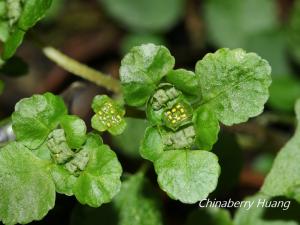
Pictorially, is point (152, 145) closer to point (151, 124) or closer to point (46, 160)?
point (151, 124)

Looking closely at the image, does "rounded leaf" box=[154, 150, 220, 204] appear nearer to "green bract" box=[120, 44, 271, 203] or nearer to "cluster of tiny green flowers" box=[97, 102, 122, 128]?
"green bract" box=[120, 44, 271, 203]

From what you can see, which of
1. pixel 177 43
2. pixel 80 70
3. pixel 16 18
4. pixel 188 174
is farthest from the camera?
pixel 177 43

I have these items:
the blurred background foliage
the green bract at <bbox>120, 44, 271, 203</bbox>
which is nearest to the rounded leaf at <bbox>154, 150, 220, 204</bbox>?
the green bract at <bbox>120, 44, 271, 203</bbox>

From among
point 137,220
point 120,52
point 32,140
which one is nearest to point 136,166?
point 120,52

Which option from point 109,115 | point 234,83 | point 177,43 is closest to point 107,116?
point 109,115

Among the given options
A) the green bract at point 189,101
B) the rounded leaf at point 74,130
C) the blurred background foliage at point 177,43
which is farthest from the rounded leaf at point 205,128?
the blurred background foliage at point 177,43
